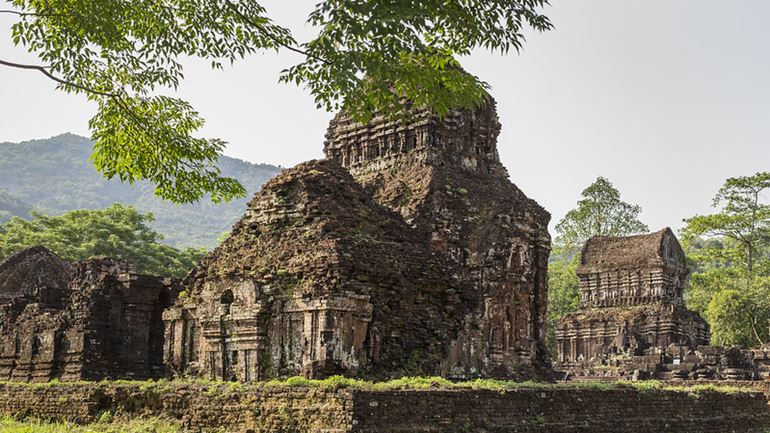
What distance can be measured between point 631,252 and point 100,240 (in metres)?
23.0

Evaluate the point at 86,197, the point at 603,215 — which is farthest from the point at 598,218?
the point at 86,197

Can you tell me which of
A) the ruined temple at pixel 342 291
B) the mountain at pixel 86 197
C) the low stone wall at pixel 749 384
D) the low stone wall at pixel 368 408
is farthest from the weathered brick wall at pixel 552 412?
→ the mountain at pixel 86 197

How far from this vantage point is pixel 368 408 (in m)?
10.1

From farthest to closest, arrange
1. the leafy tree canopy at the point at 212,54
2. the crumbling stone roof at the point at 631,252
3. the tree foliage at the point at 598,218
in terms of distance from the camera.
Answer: the tree foliage at the point at 598,218 < the crumbling stone roof at the point at 631,252 < the leafy tree canopy at the point at 212,54

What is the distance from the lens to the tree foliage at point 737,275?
119ft

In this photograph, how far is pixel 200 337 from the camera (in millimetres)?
15820

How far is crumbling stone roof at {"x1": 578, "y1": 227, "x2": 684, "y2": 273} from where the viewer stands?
1474 inches

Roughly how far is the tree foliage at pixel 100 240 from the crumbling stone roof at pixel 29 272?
394 inches

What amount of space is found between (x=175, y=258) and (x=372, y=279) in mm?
27484

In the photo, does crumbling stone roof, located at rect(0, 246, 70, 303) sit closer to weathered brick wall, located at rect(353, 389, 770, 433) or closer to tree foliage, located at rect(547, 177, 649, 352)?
weathered brick wall, located at rect(353, 389, 770, 433)

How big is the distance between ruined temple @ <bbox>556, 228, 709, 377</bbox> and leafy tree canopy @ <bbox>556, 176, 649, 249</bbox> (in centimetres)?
936

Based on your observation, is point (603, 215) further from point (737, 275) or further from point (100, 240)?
point (100, 240)

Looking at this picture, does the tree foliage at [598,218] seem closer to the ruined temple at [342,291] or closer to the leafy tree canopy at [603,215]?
the leafy tree canopy at [603,215]

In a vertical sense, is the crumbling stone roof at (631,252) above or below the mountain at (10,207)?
below
